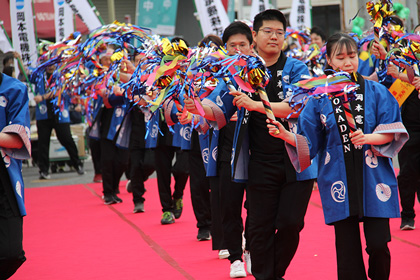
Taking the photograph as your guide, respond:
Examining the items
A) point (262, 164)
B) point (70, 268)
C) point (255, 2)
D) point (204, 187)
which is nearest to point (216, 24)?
point (255, 2)

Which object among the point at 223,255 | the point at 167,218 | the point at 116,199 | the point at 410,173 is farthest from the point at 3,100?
the point at 116,199

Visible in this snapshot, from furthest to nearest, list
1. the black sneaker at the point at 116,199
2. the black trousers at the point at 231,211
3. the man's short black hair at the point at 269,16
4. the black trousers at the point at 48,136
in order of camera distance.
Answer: the black trousers at the point at 48,136
the black sneaker at the point at 116,199
the black trousers at the point at 231,211
the man's short black hair at the point at 269,16

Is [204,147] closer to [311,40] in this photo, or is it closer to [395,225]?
[395,225]

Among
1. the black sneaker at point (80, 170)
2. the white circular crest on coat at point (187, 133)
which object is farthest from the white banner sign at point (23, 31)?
the white circular crest on coat at point (187, 133)

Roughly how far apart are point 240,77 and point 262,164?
2.11 feet

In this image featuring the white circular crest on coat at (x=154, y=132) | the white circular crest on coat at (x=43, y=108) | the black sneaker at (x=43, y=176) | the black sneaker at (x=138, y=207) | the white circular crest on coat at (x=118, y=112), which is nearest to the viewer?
the white circular crest on coat at (x=154, y=132)

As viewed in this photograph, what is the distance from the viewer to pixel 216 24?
11234 mm

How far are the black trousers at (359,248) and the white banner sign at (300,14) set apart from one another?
870 centimetres

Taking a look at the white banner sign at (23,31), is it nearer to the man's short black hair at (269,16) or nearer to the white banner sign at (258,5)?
the white banner sign at (258,5)

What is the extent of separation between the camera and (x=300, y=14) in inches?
494

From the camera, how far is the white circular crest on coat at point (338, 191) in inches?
159

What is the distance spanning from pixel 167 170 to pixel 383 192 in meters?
4.17

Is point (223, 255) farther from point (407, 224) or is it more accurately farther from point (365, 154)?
point (365, 154)

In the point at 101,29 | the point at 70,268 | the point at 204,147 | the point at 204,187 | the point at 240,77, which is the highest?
the point at 101,29
